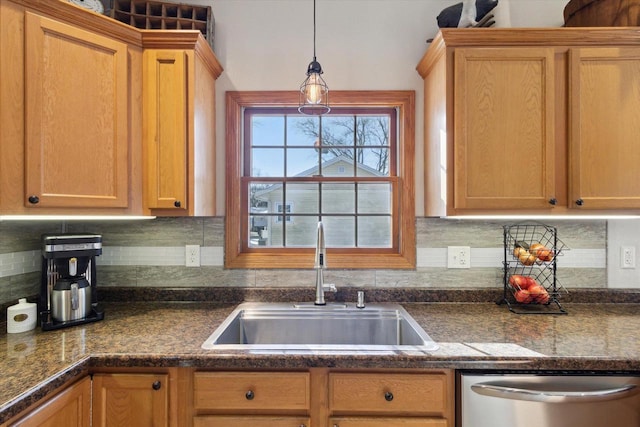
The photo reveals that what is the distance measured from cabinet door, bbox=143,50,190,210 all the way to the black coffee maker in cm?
36

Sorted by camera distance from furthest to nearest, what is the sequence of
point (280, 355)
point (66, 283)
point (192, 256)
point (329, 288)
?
1. point (192, 256)
2. point (329, 288)
3. point (66, 283)
4. point (280, 355)

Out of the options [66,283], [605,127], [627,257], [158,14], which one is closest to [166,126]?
[158,14]

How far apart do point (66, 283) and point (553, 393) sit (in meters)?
1.90

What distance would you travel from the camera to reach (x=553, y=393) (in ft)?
3.89

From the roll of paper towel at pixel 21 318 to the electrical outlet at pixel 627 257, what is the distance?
280 cm

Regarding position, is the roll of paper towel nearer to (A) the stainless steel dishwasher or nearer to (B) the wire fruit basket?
(A) the stainless steel dishwasher

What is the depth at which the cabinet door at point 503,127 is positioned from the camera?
5.08ft

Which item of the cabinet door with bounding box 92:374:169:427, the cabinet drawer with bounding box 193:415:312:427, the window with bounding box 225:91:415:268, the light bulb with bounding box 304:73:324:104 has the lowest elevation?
the cabinet drawer with bounding box 193:415:312:427

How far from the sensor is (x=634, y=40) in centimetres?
156

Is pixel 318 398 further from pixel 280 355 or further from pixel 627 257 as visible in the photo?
pixel 627 257

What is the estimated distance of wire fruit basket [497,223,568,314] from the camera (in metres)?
1.71

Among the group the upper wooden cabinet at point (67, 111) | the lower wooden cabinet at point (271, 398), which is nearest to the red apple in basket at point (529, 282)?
the lower wooden cabinet at point (271, 398)

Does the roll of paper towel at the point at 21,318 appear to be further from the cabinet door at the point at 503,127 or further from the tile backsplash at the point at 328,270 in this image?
the cabinet door at the point at 503,127

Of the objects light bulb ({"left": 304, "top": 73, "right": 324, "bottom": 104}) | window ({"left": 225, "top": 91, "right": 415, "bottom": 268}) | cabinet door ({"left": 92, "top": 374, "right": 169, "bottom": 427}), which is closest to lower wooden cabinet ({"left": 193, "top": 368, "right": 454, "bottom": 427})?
cabinet door ({"left": 92, "top": 374, "right": 169, "bottom": 427})
